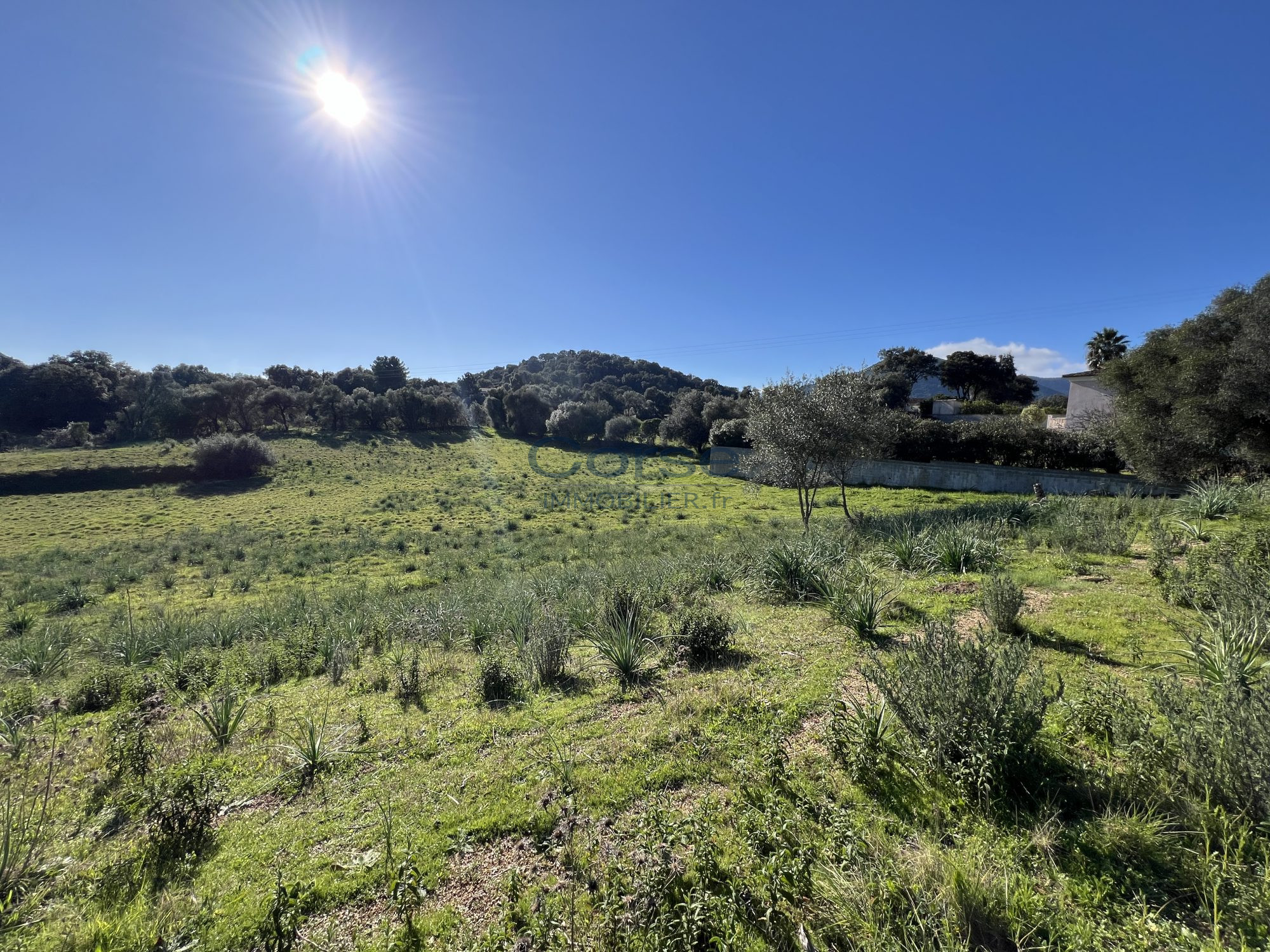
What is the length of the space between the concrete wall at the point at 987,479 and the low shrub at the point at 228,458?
45.4 metres

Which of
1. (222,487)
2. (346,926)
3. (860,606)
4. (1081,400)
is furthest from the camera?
(222,487)

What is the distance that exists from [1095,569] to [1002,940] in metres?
7.21

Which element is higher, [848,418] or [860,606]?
[848,418]

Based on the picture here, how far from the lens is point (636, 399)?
75.2 metres

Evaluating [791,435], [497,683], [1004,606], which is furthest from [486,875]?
[791,435]

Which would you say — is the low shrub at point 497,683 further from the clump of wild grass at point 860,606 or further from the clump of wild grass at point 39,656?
the clump of wild grass at point 39,656

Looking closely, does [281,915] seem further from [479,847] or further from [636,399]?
[636,399]

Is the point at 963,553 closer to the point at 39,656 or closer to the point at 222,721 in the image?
the point at 222,721

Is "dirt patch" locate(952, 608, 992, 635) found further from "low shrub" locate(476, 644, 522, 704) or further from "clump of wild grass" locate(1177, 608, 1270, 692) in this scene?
"low shrub" locate(476, 644, 522, 704)

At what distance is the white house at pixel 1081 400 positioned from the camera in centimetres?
2522

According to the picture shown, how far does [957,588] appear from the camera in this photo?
6578 mm

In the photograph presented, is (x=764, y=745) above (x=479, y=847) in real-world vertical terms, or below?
above

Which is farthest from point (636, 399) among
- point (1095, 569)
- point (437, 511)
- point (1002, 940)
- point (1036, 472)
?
point (1002, 940)

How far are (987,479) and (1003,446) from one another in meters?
2.47
